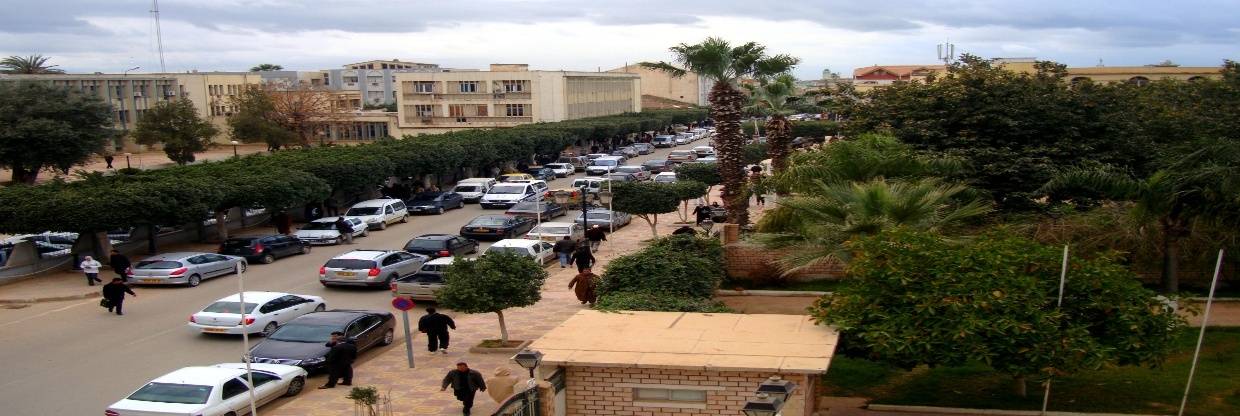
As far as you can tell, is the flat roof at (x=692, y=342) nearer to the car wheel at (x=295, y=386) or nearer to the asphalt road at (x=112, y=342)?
the car wheel at (x=295, y=386)

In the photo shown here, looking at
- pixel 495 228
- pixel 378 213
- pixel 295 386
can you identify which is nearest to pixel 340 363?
pixel 295 386

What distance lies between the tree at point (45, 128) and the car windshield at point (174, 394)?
48380 millimetres

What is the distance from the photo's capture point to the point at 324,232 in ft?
113

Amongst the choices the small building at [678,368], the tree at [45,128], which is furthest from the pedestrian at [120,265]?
the tree at [45,128]

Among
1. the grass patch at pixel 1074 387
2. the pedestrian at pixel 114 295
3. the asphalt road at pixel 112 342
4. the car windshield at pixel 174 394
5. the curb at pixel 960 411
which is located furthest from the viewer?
the pedestrian at pixel 114 295

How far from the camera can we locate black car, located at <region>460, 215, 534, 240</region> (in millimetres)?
35125

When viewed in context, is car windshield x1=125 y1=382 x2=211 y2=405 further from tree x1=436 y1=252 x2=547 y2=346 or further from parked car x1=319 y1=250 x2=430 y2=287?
parked car x1=319 y1=250 x2=430 y2=287

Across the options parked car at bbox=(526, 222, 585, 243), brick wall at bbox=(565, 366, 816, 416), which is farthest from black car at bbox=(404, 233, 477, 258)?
brick wall at bbox=(565, 366, 816, 416)

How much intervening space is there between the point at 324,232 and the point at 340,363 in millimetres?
18607

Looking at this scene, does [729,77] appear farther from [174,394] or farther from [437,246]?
[174,394]

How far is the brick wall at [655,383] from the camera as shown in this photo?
11055 millimetres

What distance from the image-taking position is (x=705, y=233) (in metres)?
24.1

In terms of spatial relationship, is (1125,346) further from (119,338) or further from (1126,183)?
(119,338)

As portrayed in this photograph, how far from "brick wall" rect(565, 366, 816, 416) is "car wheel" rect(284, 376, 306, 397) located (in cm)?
670
